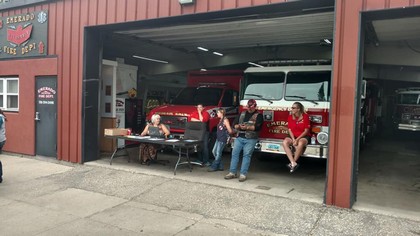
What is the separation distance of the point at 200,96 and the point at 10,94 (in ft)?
19.4

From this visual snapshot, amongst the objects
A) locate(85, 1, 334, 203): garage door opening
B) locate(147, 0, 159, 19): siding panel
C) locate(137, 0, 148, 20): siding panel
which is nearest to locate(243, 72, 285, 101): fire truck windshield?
locate(85, 1, 334, 203): garage door opening

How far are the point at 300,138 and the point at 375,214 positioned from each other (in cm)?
220

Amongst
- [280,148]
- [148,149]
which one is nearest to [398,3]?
[280,148]

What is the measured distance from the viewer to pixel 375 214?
5.48 meters

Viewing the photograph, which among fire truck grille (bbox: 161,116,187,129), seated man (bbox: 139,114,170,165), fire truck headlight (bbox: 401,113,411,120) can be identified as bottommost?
seated man (bbox: 139,114,170,165)

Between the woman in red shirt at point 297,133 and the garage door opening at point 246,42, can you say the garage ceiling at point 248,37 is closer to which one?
the garage door opening at point 246,42

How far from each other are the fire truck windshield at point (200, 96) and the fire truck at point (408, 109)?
36.6 feet

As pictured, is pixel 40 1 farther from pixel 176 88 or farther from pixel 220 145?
pixel 176 88

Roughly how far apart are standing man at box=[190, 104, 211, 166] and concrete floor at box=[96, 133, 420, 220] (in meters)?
0.38

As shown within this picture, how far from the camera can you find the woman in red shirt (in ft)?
23.6

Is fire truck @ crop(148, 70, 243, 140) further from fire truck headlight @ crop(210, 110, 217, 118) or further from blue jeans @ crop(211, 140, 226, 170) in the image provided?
blue jeans @ crop(211, 140, 226, 170)

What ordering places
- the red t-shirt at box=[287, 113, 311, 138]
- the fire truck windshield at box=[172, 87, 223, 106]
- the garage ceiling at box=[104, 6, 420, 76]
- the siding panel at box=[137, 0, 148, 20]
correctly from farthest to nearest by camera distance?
the fire truck windshield at box=[172, 87, 223, 106], the siding panel at box=[137, 0, 148, 20], the garage ceiling at box=[104, 6, 420, 76], the red t-shirt at box=[287, 113, 311, 138]

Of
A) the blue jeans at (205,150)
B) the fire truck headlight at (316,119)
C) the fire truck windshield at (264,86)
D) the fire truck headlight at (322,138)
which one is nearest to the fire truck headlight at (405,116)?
the fire truck windshield at (264,86)

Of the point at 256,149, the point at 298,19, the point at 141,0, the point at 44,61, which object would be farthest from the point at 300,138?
the point at 44,61
